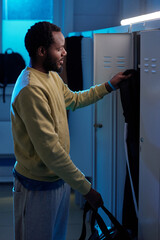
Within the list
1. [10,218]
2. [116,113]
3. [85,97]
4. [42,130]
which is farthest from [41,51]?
[10,218]

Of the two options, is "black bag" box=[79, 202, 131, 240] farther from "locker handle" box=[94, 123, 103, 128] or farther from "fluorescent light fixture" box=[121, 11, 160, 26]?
"fluorescent light fixture" box=[121, 11, 160, 26]

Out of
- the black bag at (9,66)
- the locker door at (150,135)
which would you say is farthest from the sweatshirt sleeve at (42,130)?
the black bag at (9,66)

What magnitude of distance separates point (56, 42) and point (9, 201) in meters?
2.14

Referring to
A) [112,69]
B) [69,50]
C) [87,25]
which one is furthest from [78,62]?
[87,25]

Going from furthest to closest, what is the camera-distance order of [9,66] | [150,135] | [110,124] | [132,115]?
[9,66] < [110,124] < [132,115] < [150,135]

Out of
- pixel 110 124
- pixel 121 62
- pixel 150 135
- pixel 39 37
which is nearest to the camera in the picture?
pixel 39 37

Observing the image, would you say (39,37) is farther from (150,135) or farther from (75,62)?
(75,62)

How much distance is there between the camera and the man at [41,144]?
1.50m

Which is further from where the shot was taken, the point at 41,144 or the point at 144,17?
the point at 144,17

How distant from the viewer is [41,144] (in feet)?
4.91

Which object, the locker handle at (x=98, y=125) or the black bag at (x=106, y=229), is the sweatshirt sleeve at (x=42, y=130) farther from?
the locker handle at (x=98, y=125)

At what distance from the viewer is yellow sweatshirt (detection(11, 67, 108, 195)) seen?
149cm

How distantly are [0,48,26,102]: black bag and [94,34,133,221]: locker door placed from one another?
1.63m

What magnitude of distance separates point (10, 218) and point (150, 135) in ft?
5.43
